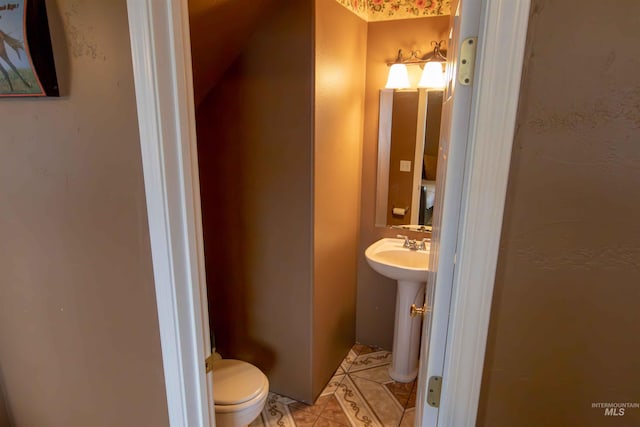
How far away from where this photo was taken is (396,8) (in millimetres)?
2188

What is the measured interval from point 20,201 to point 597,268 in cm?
152

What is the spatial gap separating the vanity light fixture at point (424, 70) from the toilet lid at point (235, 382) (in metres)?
1.76

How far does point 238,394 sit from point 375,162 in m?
1.55

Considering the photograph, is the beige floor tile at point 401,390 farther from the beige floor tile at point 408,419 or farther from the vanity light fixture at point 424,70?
the vanity light fixture at point 424,70

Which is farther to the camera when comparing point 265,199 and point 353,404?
point 353,404

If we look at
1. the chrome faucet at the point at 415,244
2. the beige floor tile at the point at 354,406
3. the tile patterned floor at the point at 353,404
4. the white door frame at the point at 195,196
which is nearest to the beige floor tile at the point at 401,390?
the tile patterned floor at the point at 353,404

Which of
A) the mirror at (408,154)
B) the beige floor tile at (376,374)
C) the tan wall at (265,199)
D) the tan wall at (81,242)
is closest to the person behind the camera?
the tan wall at (81,242)

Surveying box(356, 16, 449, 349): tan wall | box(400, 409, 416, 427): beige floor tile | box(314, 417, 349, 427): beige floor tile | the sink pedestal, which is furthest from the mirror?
box(314, 417, 349, 427): beige floor tile

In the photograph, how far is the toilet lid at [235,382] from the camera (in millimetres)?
1684

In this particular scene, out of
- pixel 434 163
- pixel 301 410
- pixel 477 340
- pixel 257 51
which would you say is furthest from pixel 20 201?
pixel 434 163

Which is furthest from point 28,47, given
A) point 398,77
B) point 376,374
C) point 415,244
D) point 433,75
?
point 376,374

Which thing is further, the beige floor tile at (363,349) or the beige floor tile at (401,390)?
the beige floor tile at (363,349)

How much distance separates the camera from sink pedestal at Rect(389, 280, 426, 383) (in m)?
2.27

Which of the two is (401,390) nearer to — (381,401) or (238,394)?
(381,401)
